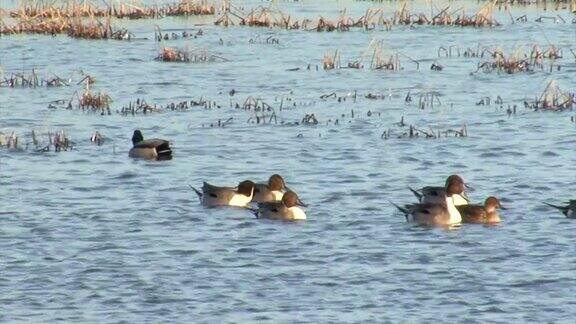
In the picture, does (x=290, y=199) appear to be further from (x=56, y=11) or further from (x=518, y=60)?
(x=56, y=11)

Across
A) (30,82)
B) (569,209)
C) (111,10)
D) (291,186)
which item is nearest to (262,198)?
(291,186)

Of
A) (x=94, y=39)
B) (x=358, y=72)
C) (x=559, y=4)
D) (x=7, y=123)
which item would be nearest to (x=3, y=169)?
(x=7, y=123)

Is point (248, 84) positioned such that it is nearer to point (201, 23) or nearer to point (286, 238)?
point (201, 23)

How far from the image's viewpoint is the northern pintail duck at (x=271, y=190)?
20.1 m

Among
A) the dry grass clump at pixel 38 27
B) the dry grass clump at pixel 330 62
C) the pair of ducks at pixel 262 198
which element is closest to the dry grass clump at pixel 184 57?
the dry grass clump at pixel 330 62

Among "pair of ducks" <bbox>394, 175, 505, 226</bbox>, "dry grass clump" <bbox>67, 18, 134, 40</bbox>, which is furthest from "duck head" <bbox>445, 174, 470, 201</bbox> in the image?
"dry grass clump" <bbox>67, 18, 134, 40</bbox>

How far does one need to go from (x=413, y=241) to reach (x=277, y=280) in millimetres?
2618

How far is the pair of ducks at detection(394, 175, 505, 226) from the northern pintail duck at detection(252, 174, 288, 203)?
5.71 feet

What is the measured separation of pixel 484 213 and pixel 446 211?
0.44m

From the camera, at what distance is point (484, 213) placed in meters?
18.7

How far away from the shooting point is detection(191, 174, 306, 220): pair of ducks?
61.8 feet

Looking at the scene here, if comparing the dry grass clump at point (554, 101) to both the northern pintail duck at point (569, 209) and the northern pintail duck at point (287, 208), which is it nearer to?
the northern pintail duck at point (569, 209)

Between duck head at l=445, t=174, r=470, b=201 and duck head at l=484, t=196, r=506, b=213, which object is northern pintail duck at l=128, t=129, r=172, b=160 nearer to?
duck head at l=445, t=174, r=470, b=201

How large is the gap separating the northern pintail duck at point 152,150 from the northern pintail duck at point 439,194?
178 inches
